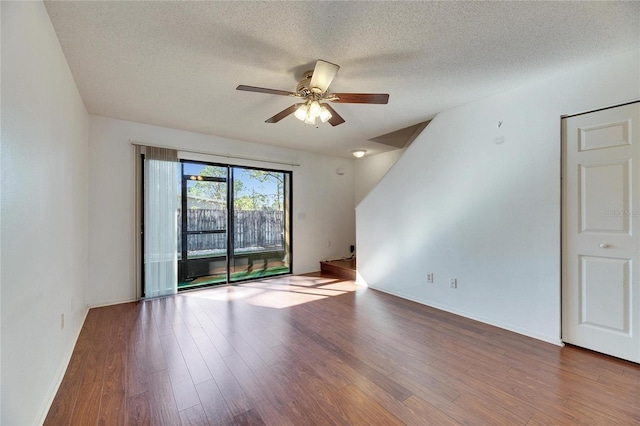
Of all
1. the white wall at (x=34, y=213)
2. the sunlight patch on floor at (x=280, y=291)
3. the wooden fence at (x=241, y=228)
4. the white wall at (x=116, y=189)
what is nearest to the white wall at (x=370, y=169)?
the wooden fence at (x=241, y=228)

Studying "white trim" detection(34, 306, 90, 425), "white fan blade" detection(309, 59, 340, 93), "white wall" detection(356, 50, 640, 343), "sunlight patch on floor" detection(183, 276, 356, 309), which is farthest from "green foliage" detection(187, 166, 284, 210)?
"white fan blade" detection(309, 59, 340, 93)

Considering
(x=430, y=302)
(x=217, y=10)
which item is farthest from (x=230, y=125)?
(x=430, y=302)

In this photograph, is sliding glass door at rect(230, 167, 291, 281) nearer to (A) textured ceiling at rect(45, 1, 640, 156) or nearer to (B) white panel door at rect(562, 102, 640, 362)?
(A) textured ceiling at rect(45, 1, 640, 156)

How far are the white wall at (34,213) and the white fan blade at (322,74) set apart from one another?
170 centimetres

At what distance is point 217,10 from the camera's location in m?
1.70

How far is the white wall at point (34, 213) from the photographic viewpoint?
4.11ft

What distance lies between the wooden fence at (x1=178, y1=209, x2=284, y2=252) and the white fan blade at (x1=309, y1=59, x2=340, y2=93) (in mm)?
3022

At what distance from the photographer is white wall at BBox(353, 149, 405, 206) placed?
5.58m

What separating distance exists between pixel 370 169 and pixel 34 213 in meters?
5.38

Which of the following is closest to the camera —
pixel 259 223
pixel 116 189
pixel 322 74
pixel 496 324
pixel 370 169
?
pixel 322 74

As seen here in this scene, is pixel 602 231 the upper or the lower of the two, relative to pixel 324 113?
lower

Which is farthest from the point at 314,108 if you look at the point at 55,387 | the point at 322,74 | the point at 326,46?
the point at 55,387

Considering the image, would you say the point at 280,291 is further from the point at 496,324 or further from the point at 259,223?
the point at 496,324

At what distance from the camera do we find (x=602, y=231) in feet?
7.55
